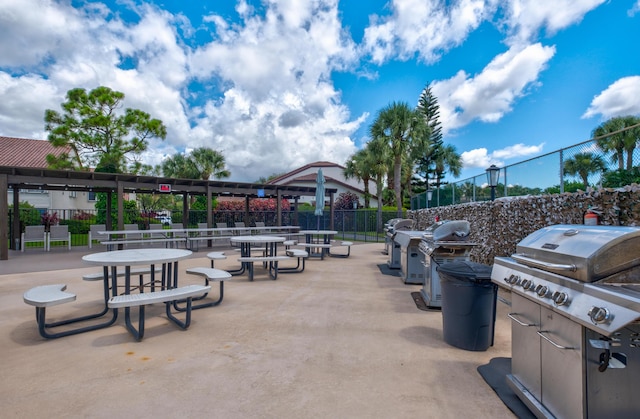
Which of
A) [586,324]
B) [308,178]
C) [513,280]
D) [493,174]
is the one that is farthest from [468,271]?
[308,178]

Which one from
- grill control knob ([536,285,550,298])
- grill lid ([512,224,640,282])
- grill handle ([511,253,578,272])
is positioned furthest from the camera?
grill control knob ([536,285,550,298])

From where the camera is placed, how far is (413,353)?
319cm

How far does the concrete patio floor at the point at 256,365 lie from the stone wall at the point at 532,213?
154 cm

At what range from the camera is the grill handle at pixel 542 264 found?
175 cm

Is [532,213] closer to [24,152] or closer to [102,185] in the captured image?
[102,185]

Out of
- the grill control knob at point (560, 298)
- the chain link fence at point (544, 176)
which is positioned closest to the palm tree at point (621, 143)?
the chain link fence at point (544, 176)

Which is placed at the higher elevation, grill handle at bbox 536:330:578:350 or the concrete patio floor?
grill handle at bbox 536:330:578:350

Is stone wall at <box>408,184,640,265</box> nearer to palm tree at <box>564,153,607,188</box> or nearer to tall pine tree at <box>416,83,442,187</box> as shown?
palm tree at <box>564,153,607,188</box>

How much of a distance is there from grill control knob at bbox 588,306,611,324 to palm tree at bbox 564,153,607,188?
12.3ft

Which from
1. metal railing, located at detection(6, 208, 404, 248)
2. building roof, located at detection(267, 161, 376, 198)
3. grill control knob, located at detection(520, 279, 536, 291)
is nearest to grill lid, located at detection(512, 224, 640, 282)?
grill control knob, located at detection(520, 279, 536, 291)

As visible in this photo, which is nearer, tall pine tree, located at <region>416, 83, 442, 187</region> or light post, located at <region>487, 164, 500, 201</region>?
light post, located at <region>487, 164, 500, 201</region>

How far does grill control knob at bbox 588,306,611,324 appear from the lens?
1409 millimetres

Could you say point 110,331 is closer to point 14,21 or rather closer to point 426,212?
point 426,212

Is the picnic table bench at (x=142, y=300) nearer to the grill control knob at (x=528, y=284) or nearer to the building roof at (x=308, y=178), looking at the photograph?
the grill control knob at (x=528, y=284)
